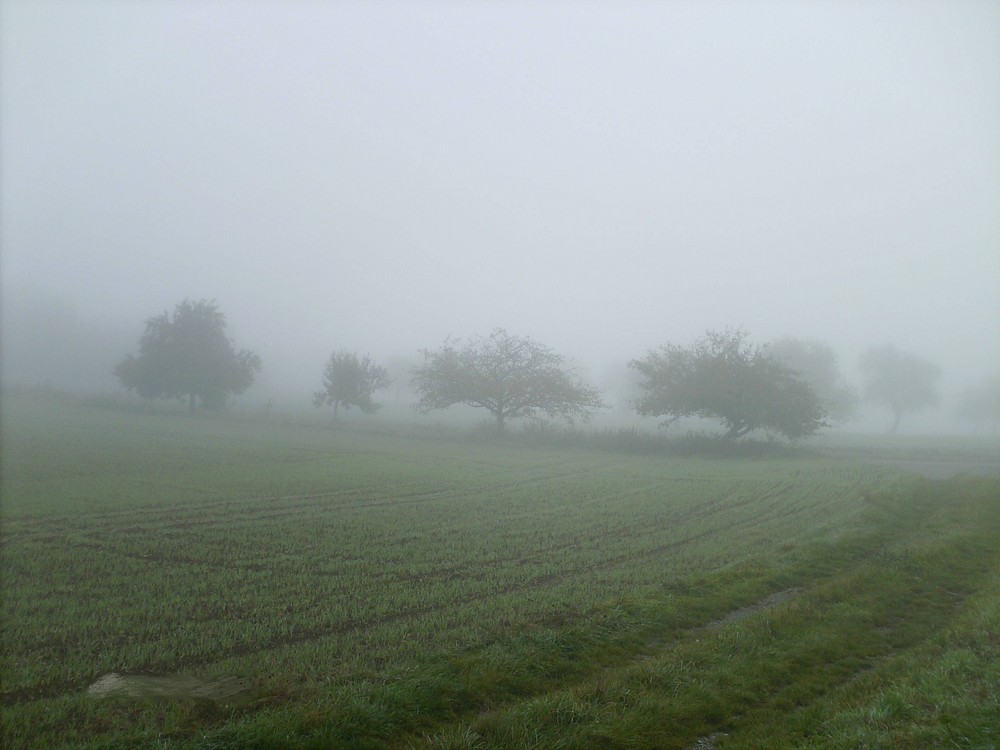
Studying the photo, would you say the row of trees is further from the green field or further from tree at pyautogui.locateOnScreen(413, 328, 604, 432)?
the green field

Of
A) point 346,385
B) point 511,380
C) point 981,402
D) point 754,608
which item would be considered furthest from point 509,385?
point 981,402

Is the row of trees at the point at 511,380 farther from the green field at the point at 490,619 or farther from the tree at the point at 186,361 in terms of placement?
the green field at the point at 490,619

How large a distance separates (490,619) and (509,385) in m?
48.1

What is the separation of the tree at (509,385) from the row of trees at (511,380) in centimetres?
9

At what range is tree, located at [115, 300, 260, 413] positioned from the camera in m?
60.7

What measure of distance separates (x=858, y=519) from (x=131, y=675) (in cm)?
1725

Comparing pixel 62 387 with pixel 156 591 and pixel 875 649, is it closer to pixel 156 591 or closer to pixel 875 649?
pixel 156 591

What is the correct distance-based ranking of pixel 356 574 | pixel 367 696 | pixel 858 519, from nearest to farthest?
pixel 367 696 < pixel 356 574 < pixel 858 519

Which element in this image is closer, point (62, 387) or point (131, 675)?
point (131, 675)

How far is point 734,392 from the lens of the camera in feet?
155

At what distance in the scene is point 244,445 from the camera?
35.4 m

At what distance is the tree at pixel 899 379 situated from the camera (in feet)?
313

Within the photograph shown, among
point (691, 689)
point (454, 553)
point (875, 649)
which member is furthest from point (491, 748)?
point (454, 553)

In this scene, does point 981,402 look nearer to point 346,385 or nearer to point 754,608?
point 346,385
